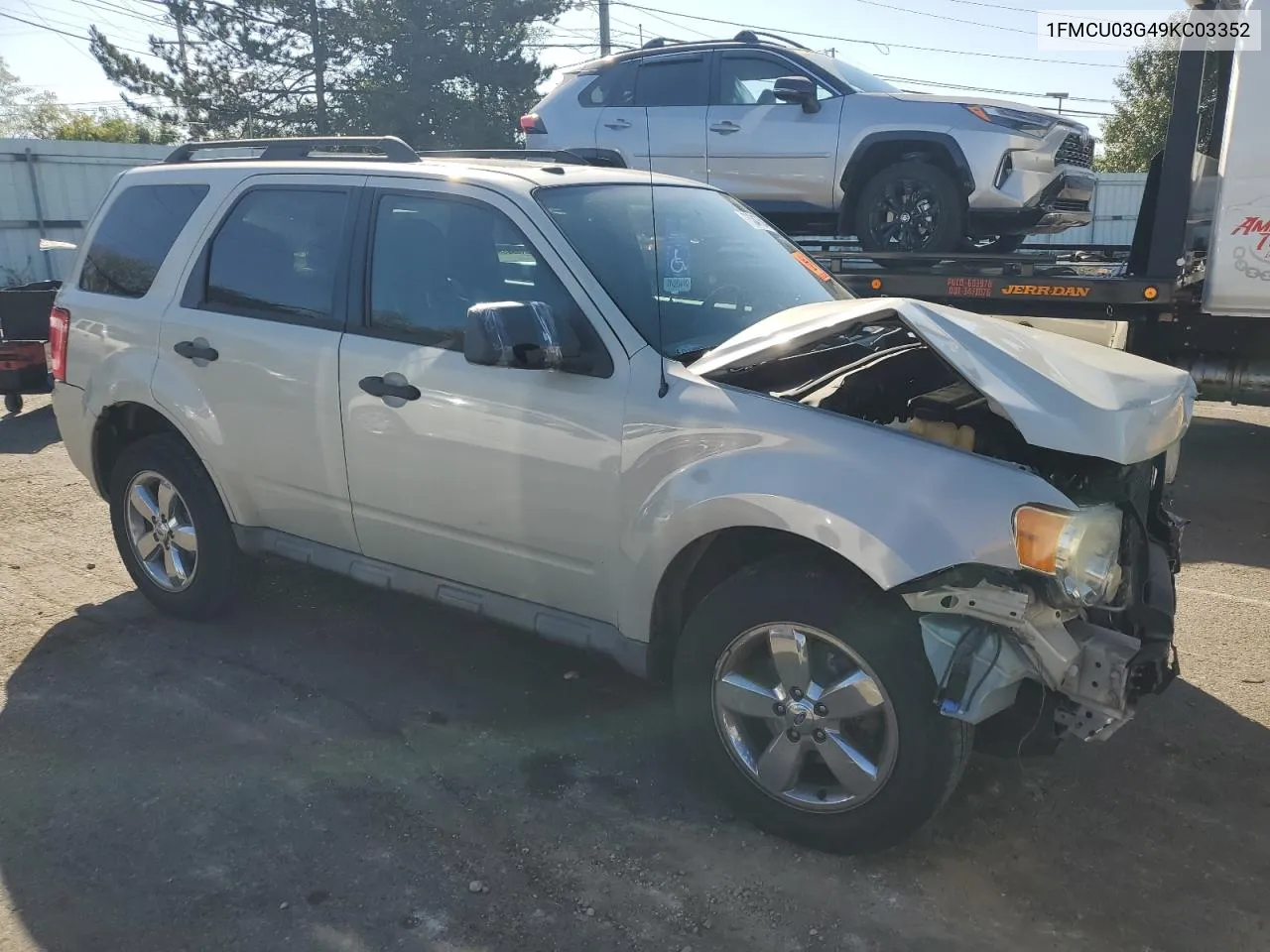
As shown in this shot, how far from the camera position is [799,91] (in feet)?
27.3

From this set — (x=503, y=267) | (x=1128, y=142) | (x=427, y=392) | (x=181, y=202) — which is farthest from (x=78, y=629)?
(x=1128, y=142)

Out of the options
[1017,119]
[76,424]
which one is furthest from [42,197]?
[1017,119]

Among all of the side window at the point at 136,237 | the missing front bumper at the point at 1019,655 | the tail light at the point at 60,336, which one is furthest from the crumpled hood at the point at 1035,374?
the tail light at the point at 60,336

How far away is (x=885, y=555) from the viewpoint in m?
2.81

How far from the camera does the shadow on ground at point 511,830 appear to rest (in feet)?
9.46

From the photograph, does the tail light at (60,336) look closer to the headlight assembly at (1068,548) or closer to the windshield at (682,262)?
the windshield at (682,262)

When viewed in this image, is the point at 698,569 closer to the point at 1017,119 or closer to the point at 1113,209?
the point at 1017,119

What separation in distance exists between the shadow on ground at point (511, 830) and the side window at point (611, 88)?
6.27 metres

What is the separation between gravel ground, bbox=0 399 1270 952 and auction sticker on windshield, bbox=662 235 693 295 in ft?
5.25

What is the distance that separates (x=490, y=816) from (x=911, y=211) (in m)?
6.36

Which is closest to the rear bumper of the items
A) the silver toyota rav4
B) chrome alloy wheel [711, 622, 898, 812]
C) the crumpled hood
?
the crumpled hood

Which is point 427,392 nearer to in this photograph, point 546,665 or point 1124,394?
point 546,665

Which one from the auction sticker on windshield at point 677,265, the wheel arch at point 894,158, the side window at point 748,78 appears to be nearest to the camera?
the auction sticker on windshield at point 677,265

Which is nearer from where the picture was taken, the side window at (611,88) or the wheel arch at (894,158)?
the wheel arch at (894,158)
